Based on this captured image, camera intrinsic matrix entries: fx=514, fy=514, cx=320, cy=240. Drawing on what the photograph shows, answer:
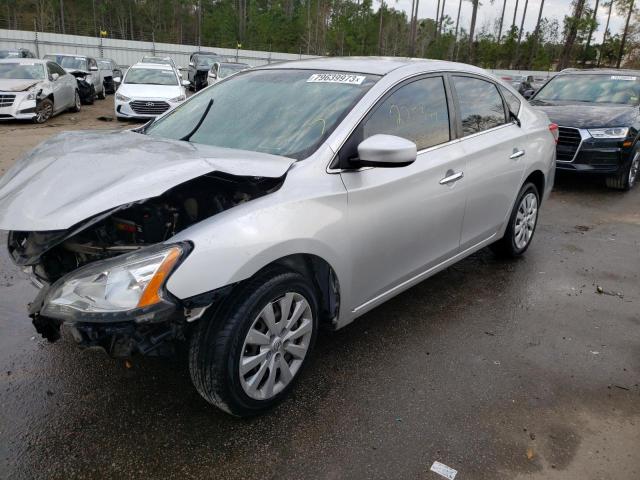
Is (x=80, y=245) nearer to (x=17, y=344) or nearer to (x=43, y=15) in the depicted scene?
(x=17, y=344)

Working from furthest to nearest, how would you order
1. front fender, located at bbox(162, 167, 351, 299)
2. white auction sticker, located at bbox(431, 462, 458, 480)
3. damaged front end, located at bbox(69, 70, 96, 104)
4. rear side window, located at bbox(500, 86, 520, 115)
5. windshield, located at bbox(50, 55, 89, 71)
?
windshield, located at bbox(50, 55, 89, 71)
damaged front end, located at bbox(69, 70, 96, 104)
rear side window, located at bbox(500, 86, 520, 115)
white auction sticker, located at bbox(431, 462, 458, 480)
front fender, located at bbox(162, 167, 351, 299)

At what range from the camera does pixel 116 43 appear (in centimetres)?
3697

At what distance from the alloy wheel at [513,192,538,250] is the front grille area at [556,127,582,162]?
327cm

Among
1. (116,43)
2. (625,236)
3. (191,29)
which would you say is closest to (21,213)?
(625,236)

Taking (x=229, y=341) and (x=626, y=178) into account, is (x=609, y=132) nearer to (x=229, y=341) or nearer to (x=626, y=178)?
(x=626, y=178)

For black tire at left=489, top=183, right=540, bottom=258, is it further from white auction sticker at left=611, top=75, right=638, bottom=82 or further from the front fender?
white auction sticker at left=611, top=75, right=638, bottom=82

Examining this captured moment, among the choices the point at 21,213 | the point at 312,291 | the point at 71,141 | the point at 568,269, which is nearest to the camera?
the point at 21,213

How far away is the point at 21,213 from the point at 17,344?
4.59 ft

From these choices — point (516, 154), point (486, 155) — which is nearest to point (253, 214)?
point (486, 155)

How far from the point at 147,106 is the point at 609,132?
10.3 meters

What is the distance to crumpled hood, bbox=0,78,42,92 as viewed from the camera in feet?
39.8

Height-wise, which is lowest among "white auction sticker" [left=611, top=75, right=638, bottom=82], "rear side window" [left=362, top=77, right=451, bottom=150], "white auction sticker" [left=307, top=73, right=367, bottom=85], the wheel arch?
the wheel arch

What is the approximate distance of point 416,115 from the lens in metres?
3.32

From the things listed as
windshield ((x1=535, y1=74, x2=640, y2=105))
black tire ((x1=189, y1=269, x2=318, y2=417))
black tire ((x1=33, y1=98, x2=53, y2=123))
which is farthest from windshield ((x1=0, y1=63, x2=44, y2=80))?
black tire ((x1=189, y1=269, x2=318, y2=417))
